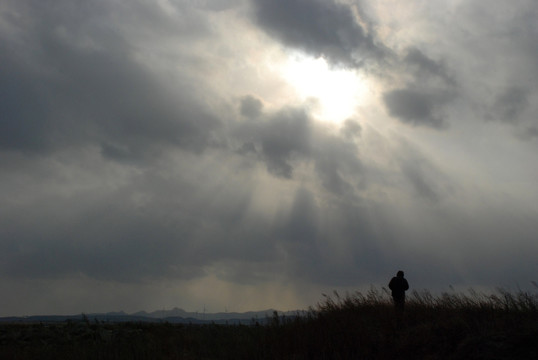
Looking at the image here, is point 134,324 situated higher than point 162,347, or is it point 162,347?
point 134,324

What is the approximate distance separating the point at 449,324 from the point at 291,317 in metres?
6.99

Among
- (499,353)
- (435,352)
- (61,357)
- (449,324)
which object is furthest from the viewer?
(61,357)

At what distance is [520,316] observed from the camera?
45.1 feet

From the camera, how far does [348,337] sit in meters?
14.7

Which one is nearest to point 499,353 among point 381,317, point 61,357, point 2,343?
point 381,317

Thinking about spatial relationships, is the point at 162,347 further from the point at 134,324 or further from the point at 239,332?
the point at 134,324

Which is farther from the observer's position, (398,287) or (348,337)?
(398,287)

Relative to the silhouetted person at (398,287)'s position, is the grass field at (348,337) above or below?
below

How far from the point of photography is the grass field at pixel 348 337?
12438mm

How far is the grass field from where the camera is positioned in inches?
490

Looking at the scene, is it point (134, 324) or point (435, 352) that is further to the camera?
point (134, 324)

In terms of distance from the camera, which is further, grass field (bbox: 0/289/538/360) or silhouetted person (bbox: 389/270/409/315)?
silhouetted person (bbox: 389/270/409/315)

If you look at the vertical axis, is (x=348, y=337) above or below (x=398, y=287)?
below

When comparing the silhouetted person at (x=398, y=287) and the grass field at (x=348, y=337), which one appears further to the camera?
the silhouetted person at (x=398, y=287)
